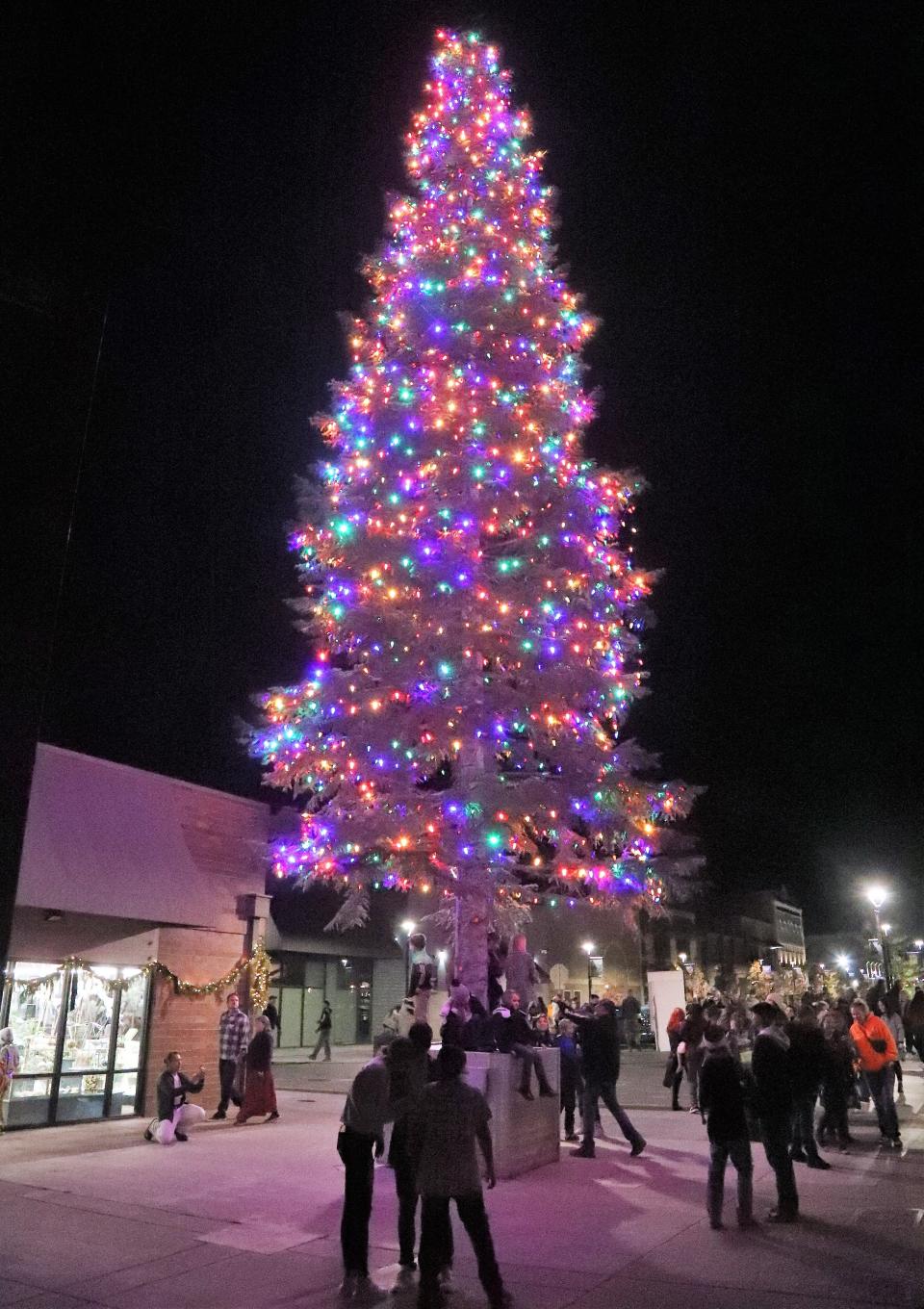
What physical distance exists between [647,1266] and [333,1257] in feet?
7.17

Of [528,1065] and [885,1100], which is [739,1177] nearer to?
[528,1065]

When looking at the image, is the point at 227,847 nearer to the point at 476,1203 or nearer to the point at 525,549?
the point at 525,549

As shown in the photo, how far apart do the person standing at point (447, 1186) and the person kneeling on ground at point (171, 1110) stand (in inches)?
284

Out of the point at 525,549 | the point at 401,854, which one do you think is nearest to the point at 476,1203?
the point at 401,854

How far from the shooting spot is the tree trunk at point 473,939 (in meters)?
11.5

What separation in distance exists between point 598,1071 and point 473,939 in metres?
2.10

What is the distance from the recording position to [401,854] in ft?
38.3

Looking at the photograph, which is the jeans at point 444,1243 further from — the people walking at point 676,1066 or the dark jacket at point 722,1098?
the people walking at point 676,1066

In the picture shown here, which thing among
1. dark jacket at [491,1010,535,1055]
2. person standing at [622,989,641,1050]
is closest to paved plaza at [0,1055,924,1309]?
dark jacket at [491,1010,535,1055]

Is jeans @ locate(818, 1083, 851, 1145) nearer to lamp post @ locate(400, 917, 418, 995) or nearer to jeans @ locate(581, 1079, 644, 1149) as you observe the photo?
jeans @ locate(581, 1079, 644, 1149)

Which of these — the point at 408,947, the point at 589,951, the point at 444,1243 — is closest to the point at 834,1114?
the point at 408,947

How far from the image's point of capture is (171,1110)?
464 inches

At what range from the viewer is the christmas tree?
11.8m

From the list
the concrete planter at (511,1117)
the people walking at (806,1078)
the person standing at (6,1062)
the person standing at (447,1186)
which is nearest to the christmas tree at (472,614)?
the concrete planter at (511,1117)
